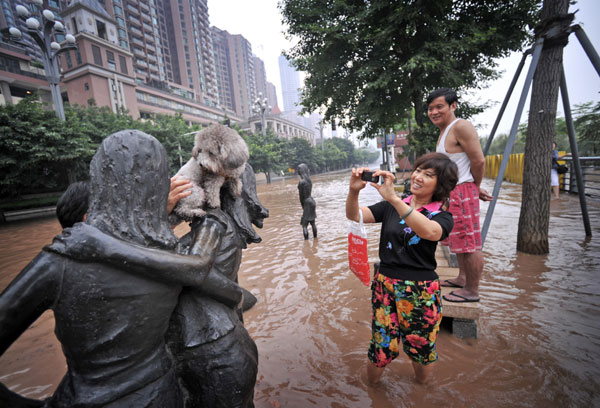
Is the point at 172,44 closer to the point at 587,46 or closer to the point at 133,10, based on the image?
the point at 133,10

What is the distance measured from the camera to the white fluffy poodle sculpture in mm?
1515

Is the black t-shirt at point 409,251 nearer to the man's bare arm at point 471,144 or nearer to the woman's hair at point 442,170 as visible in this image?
the woman's hair at point 442,170

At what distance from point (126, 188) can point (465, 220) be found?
2662mm

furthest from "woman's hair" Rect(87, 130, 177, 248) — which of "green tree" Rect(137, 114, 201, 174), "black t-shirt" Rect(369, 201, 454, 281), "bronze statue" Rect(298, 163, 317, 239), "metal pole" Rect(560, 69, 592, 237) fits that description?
"green tree" Rect(137, 114, 201, 174)

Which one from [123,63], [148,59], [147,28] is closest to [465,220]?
[123,63]

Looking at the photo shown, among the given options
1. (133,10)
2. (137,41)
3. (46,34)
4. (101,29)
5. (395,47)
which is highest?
(133,10)

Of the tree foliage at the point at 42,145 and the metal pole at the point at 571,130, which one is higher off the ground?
the tree foliage at the point at 42,145

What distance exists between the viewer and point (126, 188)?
109 cm

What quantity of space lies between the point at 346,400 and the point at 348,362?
1.37ft

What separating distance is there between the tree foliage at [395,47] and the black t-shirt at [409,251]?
18.4 feet

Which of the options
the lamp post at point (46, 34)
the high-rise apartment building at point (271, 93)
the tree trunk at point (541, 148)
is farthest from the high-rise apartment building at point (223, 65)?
the tree trunk at point (541, 148)

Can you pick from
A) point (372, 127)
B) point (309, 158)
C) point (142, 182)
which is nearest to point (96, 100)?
point (309, 158)

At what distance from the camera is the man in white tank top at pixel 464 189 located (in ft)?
7.93

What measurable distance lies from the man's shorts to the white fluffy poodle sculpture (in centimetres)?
207
